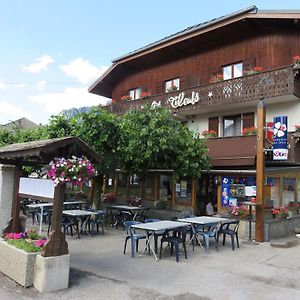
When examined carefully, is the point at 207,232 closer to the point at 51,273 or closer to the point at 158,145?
the point at 158,145

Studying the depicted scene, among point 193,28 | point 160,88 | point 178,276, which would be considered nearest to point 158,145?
point 178,276

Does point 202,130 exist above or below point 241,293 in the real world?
above

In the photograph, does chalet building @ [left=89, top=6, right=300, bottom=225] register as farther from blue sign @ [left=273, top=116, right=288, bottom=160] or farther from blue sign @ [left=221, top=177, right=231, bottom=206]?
blue sign @ [left=273, top=116, right=288, bottom=160]

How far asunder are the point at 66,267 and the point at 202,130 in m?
15.2

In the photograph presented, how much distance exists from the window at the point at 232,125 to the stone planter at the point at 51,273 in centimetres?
1450

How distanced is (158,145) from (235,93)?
5990 mm

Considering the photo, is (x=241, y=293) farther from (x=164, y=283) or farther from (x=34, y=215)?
(x=34, y=215)

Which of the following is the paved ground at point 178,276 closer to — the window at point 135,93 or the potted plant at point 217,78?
the potted plant at point 217,78

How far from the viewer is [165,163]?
15.5m

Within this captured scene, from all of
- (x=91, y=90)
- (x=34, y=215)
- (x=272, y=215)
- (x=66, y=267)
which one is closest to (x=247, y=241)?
(x=272, y=215)

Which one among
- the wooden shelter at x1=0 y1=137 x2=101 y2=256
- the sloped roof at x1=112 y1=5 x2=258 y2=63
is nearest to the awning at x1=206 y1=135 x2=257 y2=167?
the sloped roof at x1=112 y1=5 x2=258 y2=63

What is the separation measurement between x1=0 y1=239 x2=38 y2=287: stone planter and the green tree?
23.9 ft

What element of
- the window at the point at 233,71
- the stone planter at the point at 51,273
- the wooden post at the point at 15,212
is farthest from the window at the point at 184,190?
the stone planter at the point at 51,273

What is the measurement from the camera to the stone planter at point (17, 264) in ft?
22.5
